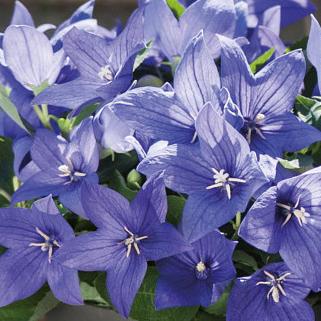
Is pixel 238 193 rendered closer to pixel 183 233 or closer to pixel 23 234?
pixel 183 233

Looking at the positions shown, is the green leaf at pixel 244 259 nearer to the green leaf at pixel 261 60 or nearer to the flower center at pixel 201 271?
the flower center at pixel 201 271

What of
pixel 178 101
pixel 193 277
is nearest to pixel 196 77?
pixel 178 101

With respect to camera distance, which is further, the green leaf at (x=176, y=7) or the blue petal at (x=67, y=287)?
the green leaf at (x=176, y=7)

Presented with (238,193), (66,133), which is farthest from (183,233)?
(66,133)

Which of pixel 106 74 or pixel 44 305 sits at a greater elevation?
pixel 106 74

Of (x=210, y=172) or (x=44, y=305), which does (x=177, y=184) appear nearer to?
(x=210, y=172)

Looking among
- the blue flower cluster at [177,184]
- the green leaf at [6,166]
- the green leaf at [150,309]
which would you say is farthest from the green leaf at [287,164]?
the green leaf at [6,166]
